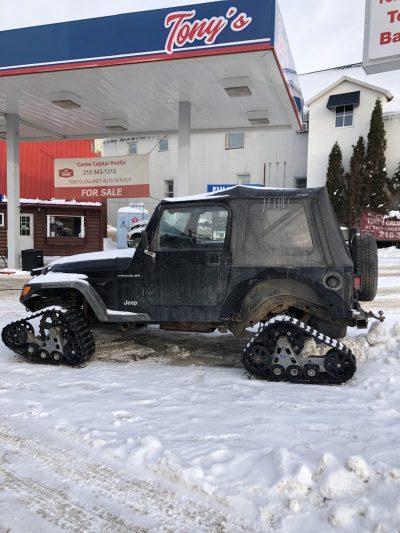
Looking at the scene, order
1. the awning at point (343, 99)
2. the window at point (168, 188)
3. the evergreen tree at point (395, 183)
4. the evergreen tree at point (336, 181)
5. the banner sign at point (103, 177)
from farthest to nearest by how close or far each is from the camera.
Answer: the window at point (168, 188)
the awning at point (343, 99)
the evergreen tree at point (336, 181)
the evergreen tree at point (395, 183)
the banner sign at point (103, 177)

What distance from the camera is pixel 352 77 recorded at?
2634 centimetres

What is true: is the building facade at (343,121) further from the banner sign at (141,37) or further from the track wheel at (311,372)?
the track wheel at (311,372)

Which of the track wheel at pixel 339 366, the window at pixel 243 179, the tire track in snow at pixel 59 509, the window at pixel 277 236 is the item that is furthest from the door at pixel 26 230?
the tire track in snow at pixel 59 509

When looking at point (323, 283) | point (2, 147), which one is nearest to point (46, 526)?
point (323, 283)

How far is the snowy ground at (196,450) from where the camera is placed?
2254 mm

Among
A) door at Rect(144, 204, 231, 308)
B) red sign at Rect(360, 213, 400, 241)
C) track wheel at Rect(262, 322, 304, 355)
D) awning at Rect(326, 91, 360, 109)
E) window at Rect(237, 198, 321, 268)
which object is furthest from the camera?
awning at Rect(326, 91, 360, 109)

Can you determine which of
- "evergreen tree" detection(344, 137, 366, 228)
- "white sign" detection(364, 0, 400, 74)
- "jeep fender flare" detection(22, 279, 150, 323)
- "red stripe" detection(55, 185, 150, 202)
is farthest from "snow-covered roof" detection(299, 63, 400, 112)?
"jeep fender flare" detection(22, 279, 150, 323)

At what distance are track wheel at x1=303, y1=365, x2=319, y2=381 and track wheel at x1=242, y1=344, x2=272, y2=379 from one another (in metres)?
0.33

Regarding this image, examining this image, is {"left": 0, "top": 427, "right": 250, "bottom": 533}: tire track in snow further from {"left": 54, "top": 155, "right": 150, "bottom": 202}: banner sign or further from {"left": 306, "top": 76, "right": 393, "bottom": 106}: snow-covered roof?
{"left": 306, "top": 76, "right": 393, "bottom": 106}: snow-covered roof

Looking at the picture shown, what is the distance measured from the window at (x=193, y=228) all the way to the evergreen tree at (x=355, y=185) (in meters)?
21.2

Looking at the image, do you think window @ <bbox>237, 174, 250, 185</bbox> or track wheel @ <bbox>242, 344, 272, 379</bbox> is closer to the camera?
track wheel @ <bbox>242, 344, 272, 379</bbox>

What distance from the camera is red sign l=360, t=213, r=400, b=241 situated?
21.8 meters

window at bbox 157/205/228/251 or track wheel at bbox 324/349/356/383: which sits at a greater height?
window at bbox 157/205/228/251

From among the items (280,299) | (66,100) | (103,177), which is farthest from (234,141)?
(280,299)
